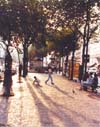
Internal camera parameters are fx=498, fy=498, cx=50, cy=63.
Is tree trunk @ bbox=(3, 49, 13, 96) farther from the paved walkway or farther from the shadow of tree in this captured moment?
the shadow of tree

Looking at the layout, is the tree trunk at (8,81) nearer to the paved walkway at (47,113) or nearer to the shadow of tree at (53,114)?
the paved walkway at (47,113)

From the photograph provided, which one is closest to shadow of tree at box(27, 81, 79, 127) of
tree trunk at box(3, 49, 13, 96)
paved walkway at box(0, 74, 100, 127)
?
paved walkway at box(0, 74, 100, 127)

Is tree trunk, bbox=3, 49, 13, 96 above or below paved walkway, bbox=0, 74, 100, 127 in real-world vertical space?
above

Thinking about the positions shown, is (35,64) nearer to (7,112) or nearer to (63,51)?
(63,51)

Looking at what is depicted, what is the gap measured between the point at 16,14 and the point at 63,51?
139 ft

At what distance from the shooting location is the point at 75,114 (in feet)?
64.1

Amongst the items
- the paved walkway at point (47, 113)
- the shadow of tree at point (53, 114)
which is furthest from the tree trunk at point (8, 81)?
the shadow of tree at point (53, 114)

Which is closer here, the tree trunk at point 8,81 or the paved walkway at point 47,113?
the paved walkway at point 47,113

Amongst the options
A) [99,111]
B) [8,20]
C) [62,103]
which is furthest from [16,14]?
[99,111]

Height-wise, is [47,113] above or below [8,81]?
below

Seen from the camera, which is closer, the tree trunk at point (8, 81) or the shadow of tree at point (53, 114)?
the shadow of tree at point (53, 114)

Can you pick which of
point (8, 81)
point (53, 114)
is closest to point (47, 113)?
point (53, 114)

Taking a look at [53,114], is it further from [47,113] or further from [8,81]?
[8,81]

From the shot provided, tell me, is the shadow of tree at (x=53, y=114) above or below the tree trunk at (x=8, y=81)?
below
